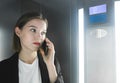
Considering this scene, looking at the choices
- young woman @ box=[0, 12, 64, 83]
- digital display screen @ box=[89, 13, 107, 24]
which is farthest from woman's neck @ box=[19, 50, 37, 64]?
digital display screen @ box=[89, 13, 107, 24]

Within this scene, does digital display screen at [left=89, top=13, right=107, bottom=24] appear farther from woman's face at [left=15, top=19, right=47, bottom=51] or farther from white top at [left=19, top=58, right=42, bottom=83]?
white top at [left=19, top=58, right=42, bottom=83]

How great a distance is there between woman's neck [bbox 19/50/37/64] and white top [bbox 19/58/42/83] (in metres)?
0.02

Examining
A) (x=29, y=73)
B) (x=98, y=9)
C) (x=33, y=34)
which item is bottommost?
(x=29, y=73)

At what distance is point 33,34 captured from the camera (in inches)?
41.3

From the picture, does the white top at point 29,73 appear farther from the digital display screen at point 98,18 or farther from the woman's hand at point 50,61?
the digital display screen at point 98,18

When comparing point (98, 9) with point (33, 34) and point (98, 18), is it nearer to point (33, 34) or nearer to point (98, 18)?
point (98, 18)

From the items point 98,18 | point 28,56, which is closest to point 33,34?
point 28,56

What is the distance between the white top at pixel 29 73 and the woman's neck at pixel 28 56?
23 mm

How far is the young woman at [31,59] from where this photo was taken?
1.06 m

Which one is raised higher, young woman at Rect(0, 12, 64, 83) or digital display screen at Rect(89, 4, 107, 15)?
digital display screen at Rect(89, 4, 107, 15)

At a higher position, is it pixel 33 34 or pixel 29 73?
pixel 33 34

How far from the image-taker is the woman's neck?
1106mm

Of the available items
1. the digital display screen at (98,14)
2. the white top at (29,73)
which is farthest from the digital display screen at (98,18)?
the white top at (29,73)

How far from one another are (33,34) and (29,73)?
191mm
